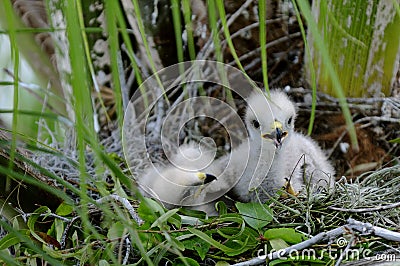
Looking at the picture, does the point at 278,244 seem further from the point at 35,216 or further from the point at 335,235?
the point at 35,216

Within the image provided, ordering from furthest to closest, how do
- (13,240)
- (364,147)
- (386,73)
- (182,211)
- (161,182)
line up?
(364,147) < (386,73) < (161,182) < (182,211) < (13,240)

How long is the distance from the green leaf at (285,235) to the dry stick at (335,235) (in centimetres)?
8

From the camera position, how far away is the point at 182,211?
1.32 metres

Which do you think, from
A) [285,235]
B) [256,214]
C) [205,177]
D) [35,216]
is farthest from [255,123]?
[35,216]

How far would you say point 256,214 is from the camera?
1.20m

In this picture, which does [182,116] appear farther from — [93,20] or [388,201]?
[388,201]

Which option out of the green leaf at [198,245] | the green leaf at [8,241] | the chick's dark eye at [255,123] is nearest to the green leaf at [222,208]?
the green leaf at [198,245]

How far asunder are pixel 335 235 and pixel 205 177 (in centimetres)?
48

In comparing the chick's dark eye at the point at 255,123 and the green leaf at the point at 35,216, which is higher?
the chick's dark eye at the point at 255,123

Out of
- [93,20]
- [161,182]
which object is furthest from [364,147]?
[93,20]

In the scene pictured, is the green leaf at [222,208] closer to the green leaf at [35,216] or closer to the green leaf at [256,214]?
the green leaf at [256,214]

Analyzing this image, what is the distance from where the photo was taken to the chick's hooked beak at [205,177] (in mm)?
1414

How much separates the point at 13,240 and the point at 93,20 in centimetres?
98

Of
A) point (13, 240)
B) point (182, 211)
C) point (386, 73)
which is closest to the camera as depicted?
point (13, 240)
